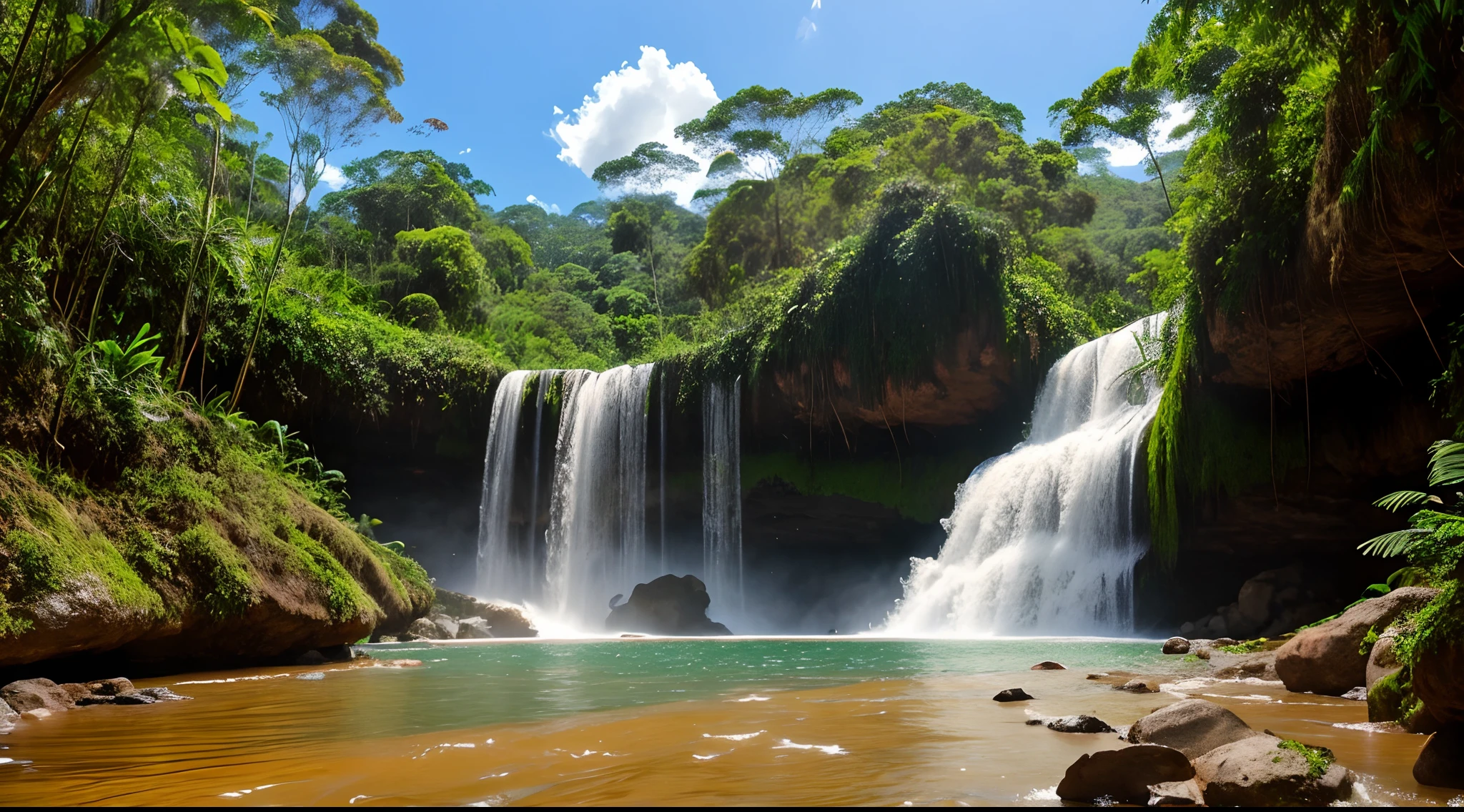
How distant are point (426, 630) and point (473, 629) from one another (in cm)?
102

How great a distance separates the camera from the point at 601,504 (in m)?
20.6

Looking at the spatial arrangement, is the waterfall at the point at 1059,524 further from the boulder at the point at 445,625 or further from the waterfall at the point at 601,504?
the boulder at the point at 445,625

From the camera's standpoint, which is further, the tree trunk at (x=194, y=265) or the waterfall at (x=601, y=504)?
the waterfall at (x=601, y=504)

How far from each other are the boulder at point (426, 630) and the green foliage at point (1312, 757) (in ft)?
42.2

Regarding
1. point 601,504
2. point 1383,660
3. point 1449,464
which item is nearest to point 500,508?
point 601,504

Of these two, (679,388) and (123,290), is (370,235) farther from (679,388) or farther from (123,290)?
(123,290)

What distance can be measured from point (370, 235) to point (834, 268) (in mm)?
21638

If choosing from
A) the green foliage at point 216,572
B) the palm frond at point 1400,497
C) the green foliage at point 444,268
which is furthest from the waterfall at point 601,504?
the palm frond at point 1400,497

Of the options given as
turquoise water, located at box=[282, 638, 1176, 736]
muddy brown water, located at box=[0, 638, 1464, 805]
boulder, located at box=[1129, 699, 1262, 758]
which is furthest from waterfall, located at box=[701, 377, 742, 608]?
boulder, located at box=[1129, 699, 1262, 758]

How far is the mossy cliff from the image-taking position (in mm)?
5598

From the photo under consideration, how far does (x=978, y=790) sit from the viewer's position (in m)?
3.16

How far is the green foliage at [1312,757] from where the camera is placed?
2926 millimetres

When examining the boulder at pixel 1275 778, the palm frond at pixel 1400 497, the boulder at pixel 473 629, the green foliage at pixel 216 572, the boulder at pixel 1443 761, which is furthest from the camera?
the boulder at pixel 473 629

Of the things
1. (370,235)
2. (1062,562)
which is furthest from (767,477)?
(370,235)
